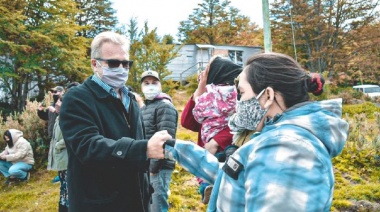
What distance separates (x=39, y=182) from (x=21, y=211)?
145 centimetres

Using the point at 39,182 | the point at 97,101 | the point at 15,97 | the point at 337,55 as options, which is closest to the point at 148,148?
the point at 97,101

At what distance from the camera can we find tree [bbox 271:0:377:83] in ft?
88.5

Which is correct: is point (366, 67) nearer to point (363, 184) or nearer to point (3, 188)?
point (363, 184)

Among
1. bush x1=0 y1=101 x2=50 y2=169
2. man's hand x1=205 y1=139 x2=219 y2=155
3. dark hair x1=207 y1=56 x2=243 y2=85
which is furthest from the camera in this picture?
bush x1=0 y1=101 x2=50 y2=169

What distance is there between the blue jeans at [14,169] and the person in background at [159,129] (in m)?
4.91

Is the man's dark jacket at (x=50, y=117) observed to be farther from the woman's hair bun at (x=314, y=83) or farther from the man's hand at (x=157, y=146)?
the woman's hair bun at (x=314, y=83)

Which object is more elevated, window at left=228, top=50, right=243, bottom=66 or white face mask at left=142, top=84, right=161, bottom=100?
window at left=228, top=50, right=243, bottom=66

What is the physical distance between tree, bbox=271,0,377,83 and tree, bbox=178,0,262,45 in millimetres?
10125

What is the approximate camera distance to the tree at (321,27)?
27.0m

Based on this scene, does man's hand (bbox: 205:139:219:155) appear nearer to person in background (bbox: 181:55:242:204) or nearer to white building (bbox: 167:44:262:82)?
person in background (bbox: 181:55:242:204)

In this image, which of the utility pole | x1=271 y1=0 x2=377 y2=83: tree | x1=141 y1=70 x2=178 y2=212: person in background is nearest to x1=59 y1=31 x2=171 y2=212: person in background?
x1=141 y1=70 x2=178 y2=212: person in background

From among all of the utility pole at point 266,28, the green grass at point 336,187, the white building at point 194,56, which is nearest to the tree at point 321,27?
the white building at point 194,56

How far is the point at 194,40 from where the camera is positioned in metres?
40.4

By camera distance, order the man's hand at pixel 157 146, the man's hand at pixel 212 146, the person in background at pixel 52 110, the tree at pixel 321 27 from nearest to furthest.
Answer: the man's hand at pixel 157 146, the man's hand at pixel 212 146, the person in background at pixel 52 110, the tree at pixel 321 27
